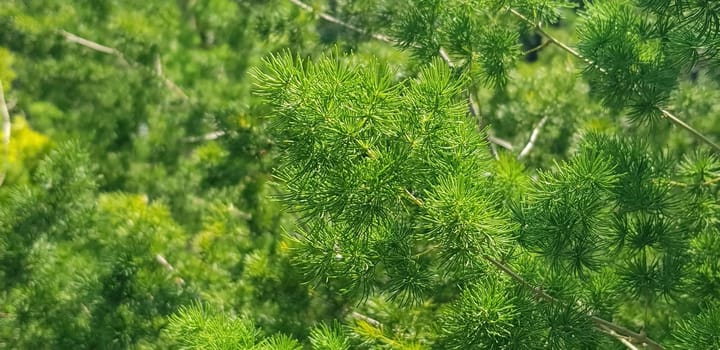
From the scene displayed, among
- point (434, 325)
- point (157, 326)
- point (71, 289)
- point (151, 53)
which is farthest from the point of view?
point (151, 53)

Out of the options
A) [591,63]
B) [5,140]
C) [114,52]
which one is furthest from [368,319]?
[114,52]

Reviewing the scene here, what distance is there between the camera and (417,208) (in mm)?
1032

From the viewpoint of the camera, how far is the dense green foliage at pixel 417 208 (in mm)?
978

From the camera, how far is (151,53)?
3.17 metres

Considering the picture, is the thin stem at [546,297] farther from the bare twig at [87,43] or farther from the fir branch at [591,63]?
the bare twig at [87,43]

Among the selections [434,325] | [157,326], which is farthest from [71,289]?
[434,325]

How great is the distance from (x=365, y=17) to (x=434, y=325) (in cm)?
95

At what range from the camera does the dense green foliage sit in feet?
3.21

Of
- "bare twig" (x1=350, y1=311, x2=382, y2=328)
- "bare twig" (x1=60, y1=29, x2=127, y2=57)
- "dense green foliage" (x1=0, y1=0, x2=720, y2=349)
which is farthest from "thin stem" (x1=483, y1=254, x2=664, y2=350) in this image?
"bare twig" (x1=60, y1=29, x2=127, y2=57)

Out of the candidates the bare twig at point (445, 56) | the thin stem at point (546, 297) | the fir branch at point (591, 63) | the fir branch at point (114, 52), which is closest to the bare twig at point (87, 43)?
the fir branch at point (114, 52)

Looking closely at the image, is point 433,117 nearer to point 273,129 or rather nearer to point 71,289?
point 273,129

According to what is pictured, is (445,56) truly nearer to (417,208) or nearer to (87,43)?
(417,208)

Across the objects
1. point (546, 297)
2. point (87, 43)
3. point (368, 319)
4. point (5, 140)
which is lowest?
point (5, 140)

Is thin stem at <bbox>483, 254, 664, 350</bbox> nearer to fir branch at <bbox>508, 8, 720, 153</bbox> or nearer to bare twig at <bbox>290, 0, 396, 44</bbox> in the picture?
fir branch at <bbox>508, 8, 720, 153</bbox>
